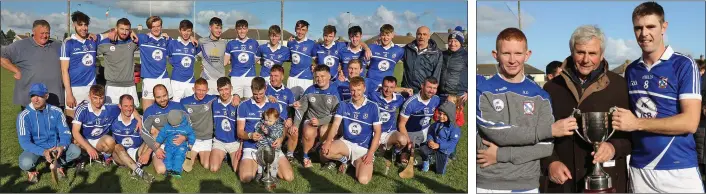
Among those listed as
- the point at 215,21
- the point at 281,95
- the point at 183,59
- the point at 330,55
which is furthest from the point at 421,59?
the point at 183,59

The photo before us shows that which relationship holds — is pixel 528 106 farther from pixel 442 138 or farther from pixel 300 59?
pixel 300 59

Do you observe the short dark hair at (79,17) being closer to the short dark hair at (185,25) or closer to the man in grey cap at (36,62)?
the man in grey cap at (36,62)

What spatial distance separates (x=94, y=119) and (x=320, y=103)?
2.22 m

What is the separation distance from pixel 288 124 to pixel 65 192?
2004 mm

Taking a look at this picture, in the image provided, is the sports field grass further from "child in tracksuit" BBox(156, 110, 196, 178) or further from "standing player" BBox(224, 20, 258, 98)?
"standing player" BBox(224, 20, 258, 98)

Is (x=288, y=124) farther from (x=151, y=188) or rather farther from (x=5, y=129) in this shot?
(x=5, y=129)

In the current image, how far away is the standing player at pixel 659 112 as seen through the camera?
3.14m

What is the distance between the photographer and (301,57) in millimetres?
6141

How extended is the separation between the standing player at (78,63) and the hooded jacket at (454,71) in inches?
145

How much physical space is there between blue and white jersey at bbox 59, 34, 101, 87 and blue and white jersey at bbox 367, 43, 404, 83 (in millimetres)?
2947

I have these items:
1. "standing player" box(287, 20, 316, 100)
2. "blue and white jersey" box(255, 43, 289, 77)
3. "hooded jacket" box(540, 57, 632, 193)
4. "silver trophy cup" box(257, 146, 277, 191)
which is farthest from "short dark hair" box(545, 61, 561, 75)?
"blue and white jersey" box(255, 43, 289, 77)

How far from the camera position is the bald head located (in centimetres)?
557

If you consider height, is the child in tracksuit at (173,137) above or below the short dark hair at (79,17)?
below

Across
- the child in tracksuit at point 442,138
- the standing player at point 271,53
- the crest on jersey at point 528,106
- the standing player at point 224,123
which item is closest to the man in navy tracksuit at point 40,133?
the standing player at point 224,123
